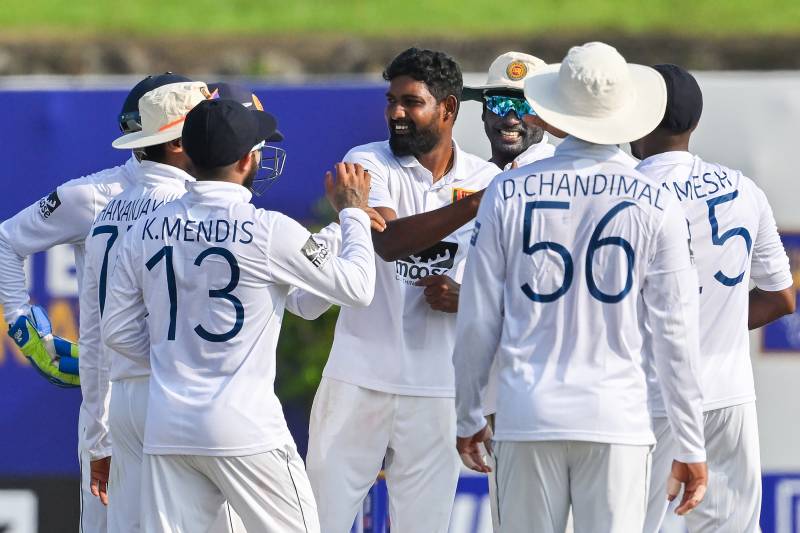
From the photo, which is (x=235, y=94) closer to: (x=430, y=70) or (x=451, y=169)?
(x=430, y=70)

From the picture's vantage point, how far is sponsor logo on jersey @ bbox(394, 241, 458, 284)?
5250 mm

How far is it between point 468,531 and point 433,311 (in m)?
1.62

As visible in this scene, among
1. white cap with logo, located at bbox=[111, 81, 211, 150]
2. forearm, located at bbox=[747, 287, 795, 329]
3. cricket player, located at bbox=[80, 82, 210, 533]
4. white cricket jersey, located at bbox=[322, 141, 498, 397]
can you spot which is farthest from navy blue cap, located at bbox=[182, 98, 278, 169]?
forearm, located at bbox=[747, 287, 795, 329]

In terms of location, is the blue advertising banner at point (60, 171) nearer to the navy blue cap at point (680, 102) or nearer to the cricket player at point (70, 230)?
the cricket player at point (70, 230)

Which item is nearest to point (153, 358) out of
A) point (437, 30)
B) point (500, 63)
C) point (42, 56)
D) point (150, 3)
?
point (500, 63)

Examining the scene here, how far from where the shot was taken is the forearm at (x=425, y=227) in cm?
489

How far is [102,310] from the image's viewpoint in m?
4.69

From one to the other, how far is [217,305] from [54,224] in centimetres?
138

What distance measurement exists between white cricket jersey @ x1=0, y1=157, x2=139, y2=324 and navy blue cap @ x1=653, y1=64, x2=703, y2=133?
1.89 metres

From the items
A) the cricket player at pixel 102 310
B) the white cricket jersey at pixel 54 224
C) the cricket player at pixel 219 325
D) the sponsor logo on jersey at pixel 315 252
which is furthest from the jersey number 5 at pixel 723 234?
the white cricket jersey at pixel 54 224

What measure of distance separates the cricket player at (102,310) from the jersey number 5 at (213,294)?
1.12 feet

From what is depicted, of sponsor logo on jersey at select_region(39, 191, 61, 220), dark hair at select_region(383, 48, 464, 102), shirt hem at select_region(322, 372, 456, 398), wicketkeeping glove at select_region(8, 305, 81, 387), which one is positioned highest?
dark hair at select_region(383, 48, 464, 102)

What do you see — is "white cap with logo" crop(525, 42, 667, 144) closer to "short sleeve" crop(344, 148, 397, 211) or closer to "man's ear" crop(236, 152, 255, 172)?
"man's ear" crop(236, 152, 255, 172)

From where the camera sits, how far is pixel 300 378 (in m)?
6.54
